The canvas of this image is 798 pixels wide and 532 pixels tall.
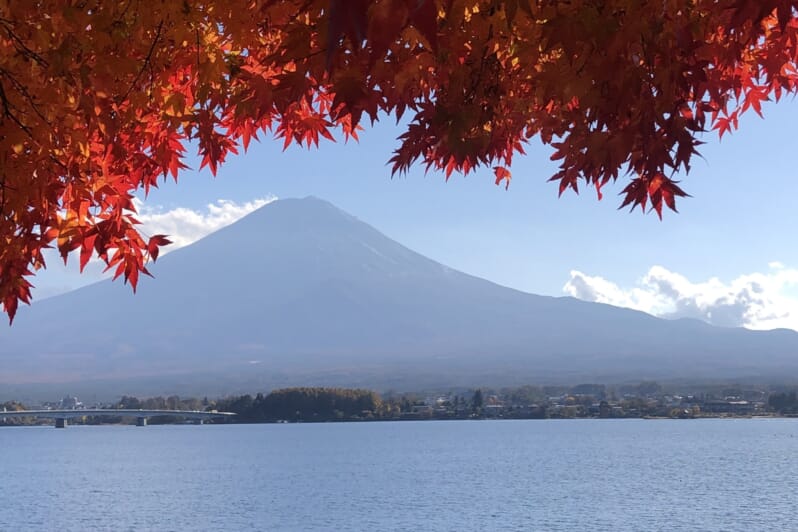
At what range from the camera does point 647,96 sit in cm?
343

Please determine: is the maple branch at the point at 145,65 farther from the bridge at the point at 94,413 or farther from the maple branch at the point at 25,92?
the bridge at the point at 94,413

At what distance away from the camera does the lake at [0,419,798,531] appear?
5800cm

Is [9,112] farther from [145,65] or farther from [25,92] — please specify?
[145,65]

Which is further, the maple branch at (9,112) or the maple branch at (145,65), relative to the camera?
the maple branch at (145,65)

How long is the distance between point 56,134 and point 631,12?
259 centimetres

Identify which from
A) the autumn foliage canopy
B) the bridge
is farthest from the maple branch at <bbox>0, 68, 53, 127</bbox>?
the bridge

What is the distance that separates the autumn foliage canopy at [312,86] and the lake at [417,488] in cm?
5100

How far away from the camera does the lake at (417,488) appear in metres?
58.0

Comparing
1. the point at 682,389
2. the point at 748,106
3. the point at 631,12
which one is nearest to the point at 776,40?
the point at 748,106

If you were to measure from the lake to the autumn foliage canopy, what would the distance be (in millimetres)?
51000

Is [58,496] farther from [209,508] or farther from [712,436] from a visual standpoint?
[712,436]

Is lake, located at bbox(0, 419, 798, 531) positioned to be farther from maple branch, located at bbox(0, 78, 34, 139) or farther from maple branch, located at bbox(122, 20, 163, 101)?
maple branch, located at bbox(0, 78, 34, 139)

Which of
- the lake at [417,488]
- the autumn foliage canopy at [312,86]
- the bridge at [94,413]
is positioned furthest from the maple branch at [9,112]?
the bridge at [94,413]

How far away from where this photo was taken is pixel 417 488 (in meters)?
75.8
